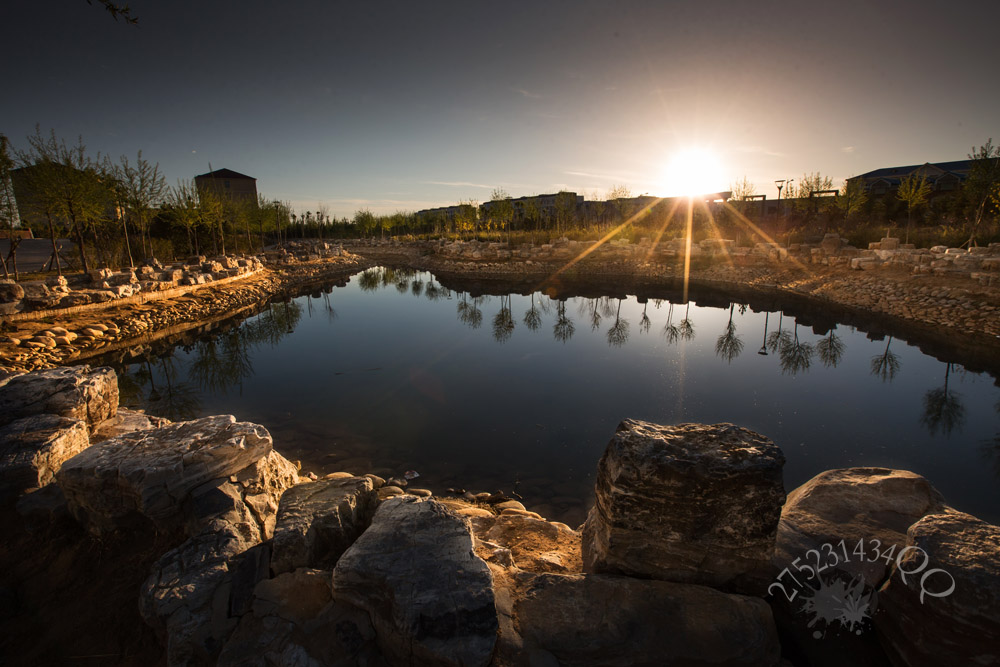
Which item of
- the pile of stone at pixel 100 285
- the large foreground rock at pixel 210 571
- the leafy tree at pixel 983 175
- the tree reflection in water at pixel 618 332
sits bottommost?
the tree reflection in water at pixel 618 332

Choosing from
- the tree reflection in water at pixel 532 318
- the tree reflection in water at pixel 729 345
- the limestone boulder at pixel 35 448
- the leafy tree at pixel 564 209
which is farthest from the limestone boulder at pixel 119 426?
the leafy tree at pixel 564 209

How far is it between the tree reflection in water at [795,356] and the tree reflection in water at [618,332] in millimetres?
4104

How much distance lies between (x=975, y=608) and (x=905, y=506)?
1.49 meters

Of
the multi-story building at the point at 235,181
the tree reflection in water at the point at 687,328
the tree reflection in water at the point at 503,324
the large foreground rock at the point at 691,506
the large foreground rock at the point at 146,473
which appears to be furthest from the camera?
the multi-story building at the point at 235,181

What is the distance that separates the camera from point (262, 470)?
3.47 m

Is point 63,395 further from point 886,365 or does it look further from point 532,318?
point 886,365

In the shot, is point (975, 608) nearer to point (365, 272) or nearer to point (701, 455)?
point (701, 455)

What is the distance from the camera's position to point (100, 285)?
14.0 meters

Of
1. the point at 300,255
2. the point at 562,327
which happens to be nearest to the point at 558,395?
the point at 562,327

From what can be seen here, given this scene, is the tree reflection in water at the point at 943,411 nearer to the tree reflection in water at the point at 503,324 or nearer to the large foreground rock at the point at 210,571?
the tree reflection in water at the point at 503,324

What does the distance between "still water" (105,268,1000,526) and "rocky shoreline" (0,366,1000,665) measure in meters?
2.51

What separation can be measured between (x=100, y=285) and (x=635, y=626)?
1880 cm

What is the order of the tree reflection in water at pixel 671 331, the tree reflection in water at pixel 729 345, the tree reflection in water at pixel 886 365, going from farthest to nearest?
1. the tree reflection in water at pixel 671 331
2. the tree reflection in water at pixel 729 345
3. the tree reflection in water at pixel 886 365

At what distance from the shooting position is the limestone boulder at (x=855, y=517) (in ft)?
9.27
